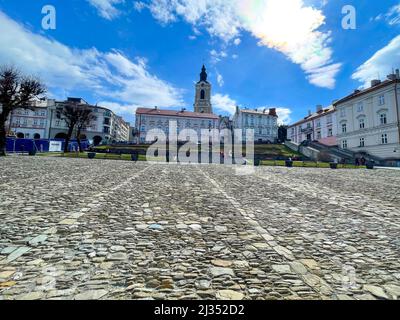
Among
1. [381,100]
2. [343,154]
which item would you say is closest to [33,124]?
[343,154]

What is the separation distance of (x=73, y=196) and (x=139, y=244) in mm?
4566

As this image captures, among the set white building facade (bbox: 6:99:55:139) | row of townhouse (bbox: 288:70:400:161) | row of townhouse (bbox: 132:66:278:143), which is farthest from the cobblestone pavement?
white building facade (bbox: 6:99:55:139)

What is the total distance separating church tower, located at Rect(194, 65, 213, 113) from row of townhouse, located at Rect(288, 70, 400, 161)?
57341 mm

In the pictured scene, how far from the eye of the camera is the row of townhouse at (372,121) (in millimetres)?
38594

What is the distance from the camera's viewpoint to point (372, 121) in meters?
A: 43.1

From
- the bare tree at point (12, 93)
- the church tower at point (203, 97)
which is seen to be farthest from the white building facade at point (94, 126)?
the bare tree at point (12, 93)

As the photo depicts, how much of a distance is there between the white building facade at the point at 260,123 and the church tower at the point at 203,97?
1620 cm

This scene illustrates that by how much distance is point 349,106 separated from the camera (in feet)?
161

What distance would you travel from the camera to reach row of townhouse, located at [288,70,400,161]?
38.6m

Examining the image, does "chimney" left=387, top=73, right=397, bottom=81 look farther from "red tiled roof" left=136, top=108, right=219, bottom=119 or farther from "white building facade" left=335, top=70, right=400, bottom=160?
"red tiled roof" left=136, top=108, right=219, bottom=119
